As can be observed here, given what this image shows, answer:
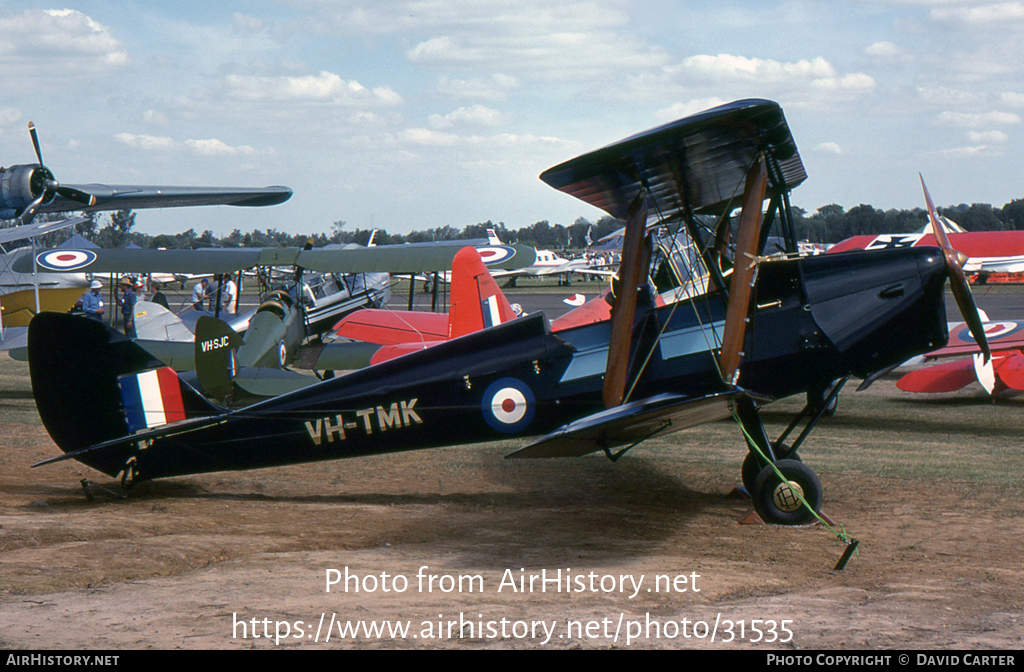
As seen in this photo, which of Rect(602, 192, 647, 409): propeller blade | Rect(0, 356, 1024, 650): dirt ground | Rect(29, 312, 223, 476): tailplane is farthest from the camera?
Rect(29, 312, 223, 476): tailplane

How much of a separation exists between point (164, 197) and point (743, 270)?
16.6 metres

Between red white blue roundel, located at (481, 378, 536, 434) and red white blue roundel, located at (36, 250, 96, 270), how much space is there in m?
14.0

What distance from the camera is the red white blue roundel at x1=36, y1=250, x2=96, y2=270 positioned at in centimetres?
1758

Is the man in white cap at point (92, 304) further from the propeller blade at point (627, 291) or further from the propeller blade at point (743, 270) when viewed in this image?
the propeller blade at point (743, 270)

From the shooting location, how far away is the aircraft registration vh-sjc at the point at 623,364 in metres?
6.00

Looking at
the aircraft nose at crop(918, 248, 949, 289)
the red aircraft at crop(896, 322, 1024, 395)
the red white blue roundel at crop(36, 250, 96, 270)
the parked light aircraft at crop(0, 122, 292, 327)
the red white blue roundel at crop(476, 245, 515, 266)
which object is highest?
the parked light aircraft at crop(0, 122, 292, 327)

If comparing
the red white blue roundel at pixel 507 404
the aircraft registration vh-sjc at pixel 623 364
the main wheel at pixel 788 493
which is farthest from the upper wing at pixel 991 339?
the red white blue roundel at pixel 507 404

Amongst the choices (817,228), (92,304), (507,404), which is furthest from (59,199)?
(817,228)

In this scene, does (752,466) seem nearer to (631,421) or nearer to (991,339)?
(631,421)

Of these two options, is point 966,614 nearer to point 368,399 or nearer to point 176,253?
point 368,399

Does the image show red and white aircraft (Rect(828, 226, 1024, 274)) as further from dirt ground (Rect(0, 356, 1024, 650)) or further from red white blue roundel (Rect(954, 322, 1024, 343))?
dirt ground (Rect(0, 356, 1024, 650))

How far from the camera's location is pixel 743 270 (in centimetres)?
575

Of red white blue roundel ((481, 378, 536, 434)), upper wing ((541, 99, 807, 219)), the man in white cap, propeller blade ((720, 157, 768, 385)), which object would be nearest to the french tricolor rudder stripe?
red white blue roundel ((481, 378, 536, 434))
